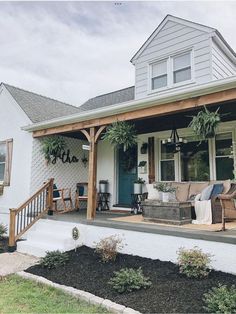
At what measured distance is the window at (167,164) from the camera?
7.49 metres

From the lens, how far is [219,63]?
724 centimetres

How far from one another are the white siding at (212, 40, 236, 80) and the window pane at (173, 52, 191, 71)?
664 millimetres

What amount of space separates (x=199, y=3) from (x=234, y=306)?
6.41 m

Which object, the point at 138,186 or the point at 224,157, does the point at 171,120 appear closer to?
the point at 224,157

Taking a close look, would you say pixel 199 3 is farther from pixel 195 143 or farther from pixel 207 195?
pixel 207 195

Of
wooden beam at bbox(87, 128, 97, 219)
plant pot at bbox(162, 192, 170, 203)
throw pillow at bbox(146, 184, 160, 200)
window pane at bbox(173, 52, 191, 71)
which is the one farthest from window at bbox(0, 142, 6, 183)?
window pane at bbox(173, 52, 191, 71)

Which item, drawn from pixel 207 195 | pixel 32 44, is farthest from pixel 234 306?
pixel 32 44

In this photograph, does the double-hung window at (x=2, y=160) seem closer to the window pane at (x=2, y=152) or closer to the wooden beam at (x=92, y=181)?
the window pane at (x=2, y=152)

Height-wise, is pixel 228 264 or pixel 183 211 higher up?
pixel 183 211

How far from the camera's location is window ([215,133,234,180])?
6.49 metres

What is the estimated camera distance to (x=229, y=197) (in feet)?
13.9

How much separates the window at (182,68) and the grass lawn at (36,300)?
594 cm

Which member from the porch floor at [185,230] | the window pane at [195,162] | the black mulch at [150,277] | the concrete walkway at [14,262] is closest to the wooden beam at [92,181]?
the porch floor at [185,230]

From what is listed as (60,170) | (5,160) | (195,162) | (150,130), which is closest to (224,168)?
(195,162)
